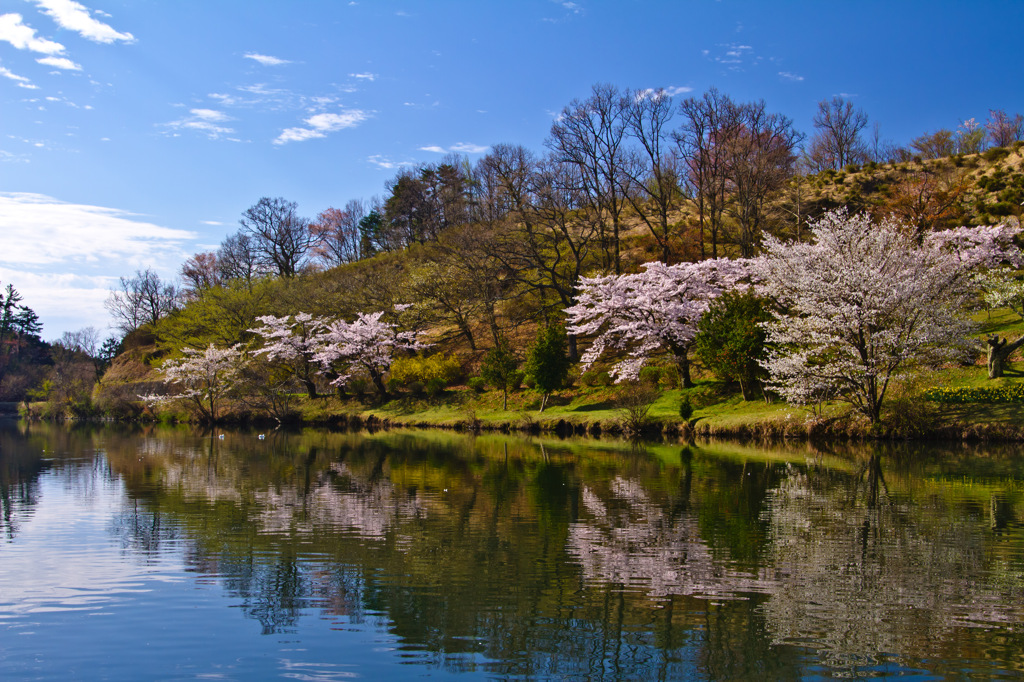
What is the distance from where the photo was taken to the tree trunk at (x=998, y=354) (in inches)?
1133

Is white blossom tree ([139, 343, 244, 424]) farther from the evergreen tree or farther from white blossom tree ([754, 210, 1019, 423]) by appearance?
white blossom tree ([754, 210, 1019, 423])

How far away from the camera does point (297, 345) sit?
5303 centimetres

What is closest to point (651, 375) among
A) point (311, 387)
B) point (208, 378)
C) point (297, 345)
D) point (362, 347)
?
point (362, 347)

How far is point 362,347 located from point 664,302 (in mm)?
22352

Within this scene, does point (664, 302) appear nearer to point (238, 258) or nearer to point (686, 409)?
point (686, 409)

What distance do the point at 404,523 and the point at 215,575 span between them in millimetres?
4132

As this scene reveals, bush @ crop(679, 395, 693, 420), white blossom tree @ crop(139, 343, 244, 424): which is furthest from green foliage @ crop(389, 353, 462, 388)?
bush @ crop(679, 395, 693, 420)

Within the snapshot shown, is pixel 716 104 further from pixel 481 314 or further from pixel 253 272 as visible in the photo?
pixel 253 272

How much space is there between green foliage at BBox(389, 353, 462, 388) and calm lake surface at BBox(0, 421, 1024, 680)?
1124 inches

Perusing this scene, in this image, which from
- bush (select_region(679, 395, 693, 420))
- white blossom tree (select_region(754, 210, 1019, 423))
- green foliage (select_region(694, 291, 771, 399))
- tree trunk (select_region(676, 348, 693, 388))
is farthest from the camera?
tree trunk (select_region(676, 348, 693, 388))

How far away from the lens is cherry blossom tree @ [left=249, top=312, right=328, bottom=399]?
173 feet

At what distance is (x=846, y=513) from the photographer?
13797 millimetres

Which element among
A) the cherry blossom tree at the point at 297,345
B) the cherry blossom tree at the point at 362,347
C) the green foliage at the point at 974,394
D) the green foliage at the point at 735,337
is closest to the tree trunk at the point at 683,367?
the green foliage at the point at 735,337

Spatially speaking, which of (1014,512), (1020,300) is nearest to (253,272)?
(1020,300)
